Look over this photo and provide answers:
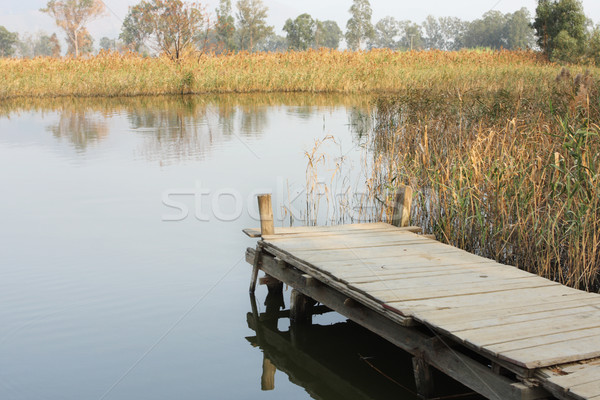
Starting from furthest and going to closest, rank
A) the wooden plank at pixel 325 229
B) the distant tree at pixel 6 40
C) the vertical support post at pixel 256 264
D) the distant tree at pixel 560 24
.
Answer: the distant tree at pixel 6 40 < the distant tree at pixel 560 24 < the wooden plank at pixel 325 229 < the vertical support post at pixel 256 264

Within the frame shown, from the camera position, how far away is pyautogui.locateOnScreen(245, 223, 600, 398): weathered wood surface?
9.29 ft

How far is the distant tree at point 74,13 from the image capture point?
53344 millimetres

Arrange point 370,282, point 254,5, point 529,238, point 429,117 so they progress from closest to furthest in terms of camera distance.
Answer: point 370,282 → point 529,238 → point 429,117 → point 254,5

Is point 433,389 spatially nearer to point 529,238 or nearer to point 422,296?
point 422,296

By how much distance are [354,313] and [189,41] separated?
20.0 m

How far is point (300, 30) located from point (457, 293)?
2088 inches

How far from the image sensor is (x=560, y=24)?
2548cm

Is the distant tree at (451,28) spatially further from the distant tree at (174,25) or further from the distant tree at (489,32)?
the distant tree at (174,25)

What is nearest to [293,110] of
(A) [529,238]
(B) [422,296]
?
(A) [529,238]

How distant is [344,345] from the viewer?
4133 mm

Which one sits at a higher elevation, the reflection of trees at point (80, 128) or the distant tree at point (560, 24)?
the distant tree at point (560, 24)

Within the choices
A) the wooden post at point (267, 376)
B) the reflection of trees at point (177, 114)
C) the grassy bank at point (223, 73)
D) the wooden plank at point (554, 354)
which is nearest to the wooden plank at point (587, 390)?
the wooden plank at point (554, 354)

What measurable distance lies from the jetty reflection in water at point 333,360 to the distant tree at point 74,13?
172ft

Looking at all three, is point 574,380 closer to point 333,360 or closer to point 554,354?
point 554,354
